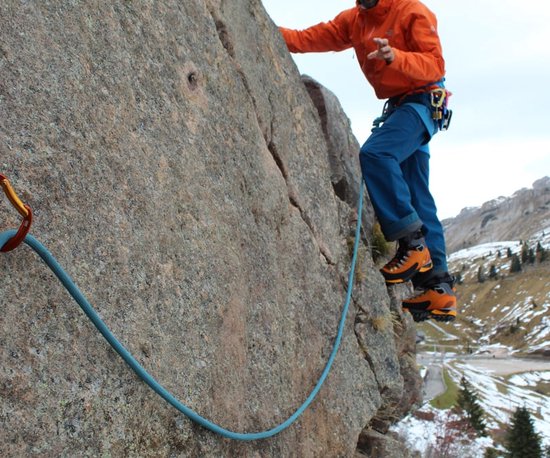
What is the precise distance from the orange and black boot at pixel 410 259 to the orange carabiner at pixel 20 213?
Answer: 197 inches

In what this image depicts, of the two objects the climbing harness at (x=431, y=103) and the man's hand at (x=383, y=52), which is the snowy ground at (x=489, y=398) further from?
the man's hand at (x=383, y=52)

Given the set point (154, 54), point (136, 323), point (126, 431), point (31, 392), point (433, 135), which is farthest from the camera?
point (433, 135)

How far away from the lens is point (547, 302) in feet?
500

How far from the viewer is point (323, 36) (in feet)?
26.5

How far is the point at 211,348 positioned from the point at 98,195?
143 cm

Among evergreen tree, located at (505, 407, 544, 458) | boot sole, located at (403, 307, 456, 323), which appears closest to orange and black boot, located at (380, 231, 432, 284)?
boot sole, located at (403, 307, 456, 323)

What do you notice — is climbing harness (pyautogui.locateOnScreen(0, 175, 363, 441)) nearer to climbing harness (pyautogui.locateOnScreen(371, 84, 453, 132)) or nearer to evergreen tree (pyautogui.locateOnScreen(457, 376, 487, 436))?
climbing harness (pyautogui.locateOnScreen(371, 84, 453, 132))

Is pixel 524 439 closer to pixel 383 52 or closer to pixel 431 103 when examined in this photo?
pixel 431 103

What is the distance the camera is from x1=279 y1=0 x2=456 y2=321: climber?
21.4 feet

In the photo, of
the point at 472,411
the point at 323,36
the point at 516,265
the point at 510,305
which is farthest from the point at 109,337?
the point at 516,265

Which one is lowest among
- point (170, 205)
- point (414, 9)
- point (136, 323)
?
point (136, 323)

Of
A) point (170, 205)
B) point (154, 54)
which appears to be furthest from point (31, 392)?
point (154, 54)

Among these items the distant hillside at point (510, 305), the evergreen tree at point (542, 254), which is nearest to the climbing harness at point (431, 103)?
the distant hillside at point (510, 305)

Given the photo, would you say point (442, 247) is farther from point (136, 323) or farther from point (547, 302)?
point (547, 302)
